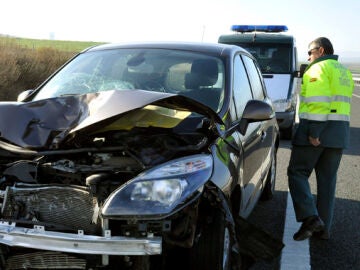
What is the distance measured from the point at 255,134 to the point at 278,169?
3734mm

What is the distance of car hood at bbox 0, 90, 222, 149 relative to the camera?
119 inches

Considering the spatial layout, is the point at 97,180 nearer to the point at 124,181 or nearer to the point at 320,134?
the point at 124,181

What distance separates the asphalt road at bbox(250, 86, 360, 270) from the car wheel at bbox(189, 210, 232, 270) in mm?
1271

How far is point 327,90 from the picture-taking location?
15.2ft

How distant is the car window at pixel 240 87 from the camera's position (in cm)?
420

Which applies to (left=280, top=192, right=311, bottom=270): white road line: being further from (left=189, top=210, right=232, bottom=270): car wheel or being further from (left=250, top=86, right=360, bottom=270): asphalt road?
(left=189, top=210, right=232, bottom=270): car wheel

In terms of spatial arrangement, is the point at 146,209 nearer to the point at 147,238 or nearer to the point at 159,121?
the point at 147,238

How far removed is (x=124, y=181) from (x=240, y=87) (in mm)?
1963

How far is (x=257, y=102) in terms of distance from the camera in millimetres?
3809

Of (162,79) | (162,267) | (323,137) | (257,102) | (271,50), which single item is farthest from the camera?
(271,50)

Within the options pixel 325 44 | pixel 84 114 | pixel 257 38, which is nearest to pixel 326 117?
pixel 325 44

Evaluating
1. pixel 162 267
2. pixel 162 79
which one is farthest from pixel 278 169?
pixel 162 267

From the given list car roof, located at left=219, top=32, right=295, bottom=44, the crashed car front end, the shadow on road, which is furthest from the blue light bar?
the crashed car front end

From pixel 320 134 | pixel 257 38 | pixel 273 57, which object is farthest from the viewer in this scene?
pixel 257 38
